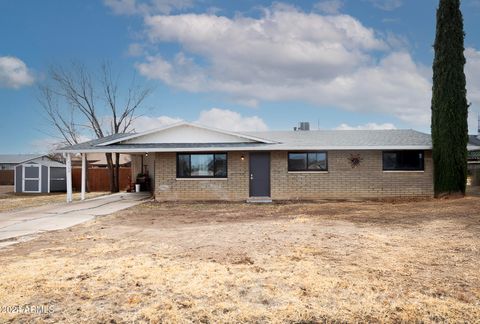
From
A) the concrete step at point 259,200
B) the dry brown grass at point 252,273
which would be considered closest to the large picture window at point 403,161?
the concrete step at point 259,200

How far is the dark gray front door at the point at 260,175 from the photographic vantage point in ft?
55.2

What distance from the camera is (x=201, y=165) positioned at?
55.9 ft

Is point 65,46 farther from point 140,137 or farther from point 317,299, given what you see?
point 317,299

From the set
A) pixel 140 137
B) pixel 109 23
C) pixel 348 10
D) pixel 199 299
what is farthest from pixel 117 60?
pixel 199 299

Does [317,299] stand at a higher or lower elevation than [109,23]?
lower

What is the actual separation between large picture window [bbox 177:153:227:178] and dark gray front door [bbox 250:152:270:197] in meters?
1.31

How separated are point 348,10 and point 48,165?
21.7 meters

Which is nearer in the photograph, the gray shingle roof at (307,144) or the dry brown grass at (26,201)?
the dry brown grass at (26,201)

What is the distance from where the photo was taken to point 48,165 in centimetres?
2552

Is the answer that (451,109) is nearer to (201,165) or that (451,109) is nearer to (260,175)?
(260,175)

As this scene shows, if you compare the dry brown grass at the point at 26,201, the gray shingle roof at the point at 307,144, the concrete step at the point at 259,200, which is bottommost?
the dry brown grass at the point at 26,201

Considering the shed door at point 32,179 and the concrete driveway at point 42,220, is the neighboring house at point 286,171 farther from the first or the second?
the shed door at point 32,179

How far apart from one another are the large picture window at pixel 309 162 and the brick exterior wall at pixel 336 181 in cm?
23

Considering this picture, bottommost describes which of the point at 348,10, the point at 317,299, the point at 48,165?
the point at 317,299
